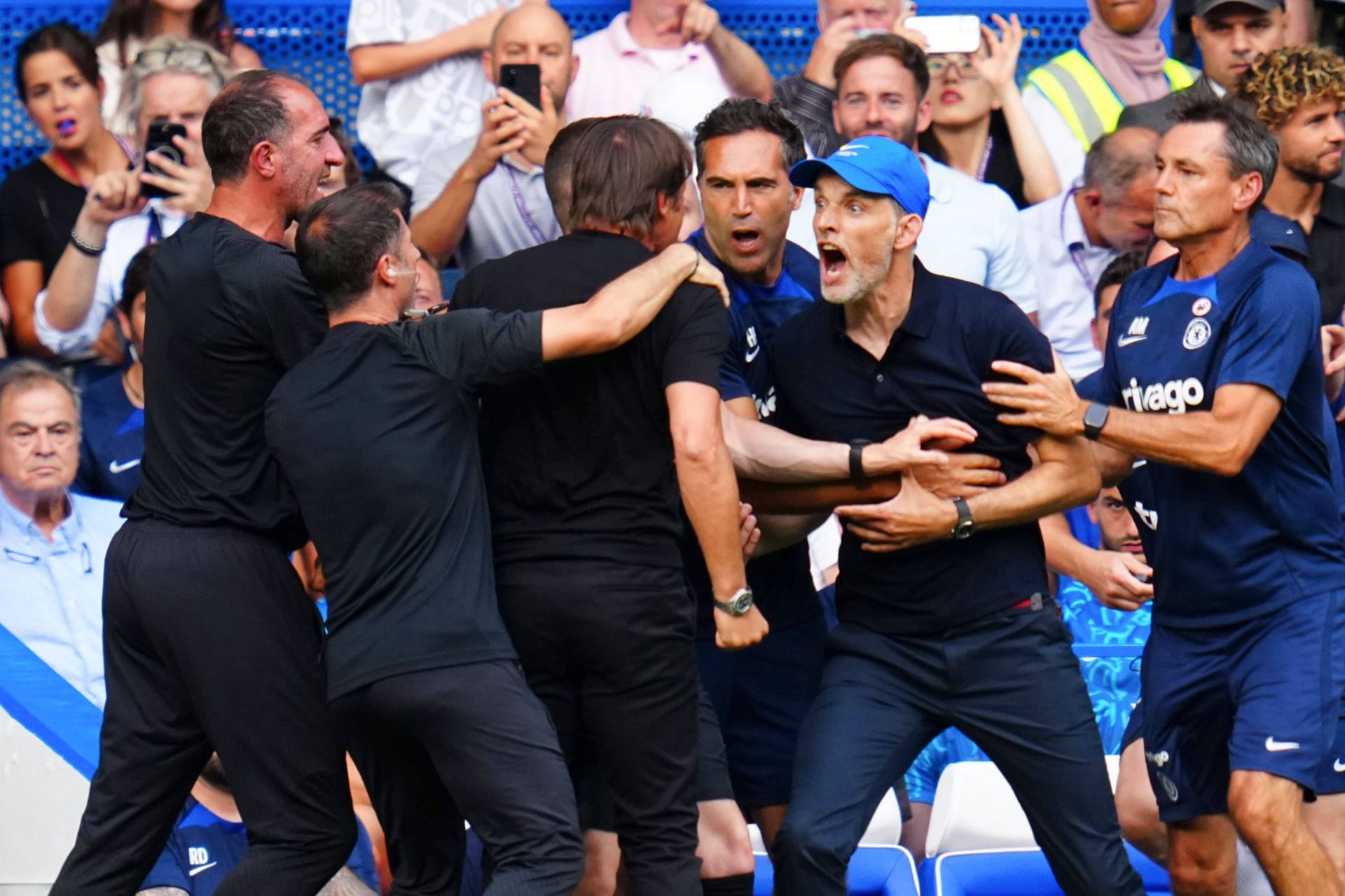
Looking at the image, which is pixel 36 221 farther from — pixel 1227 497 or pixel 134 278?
pixel 1227 497

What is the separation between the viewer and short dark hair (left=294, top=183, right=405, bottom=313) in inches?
160

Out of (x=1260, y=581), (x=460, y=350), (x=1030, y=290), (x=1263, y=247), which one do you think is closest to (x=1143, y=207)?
(x=1030, y=290)

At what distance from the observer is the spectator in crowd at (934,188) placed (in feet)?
21.4

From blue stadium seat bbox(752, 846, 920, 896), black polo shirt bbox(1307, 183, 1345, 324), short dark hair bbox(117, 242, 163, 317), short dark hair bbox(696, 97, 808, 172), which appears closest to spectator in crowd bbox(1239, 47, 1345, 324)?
black polo shirt bbox(1307, 183, 1345, 324)

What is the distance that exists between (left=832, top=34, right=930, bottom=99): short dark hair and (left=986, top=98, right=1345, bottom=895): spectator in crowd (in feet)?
5.87

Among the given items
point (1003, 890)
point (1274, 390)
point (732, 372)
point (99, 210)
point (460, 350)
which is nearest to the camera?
point (460, 350)

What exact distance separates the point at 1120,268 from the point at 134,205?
368cm

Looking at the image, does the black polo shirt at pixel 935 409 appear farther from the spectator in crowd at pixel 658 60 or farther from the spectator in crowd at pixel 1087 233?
the spectator in crowd at pixel 658 60

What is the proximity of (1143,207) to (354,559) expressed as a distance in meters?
3.96

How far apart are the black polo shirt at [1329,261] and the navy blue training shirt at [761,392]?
2297 millimetres

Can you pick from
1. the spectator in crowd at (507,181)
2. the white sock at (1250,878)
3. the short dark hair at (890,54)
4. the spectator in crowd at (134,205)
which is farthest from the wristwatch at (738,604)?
the spectator in crowd at (134,205)

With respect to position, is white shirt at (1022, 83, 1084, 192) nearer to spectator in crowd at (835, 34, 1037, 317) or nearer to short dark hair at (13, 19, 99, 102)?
spectator in crowd at (835, 34, 1037, 317)

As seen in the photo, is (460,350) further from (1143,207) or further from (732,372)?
(1143,207)

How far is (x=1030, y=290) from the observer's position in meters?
6.76
